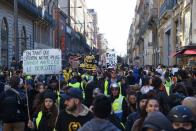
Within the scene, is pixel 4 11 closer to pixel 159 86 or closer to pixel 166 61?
pixel 166 61

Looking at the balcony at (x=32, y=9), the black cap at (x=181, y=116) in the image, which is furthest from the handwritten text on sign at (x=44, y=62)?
the balcony at (x=32, y=9)

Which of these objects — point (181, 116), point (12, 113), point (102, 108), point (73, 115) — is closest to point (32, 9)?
point (12, 113)

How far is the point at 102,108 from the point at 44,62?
542 cm

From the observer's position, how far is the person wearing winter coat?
5.06m

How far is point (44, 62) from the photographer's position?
10.5 m

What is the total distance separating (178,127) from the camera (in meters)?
4.66

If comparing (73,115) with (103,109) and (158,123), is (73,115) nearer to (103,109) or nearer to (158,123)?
(103,109)

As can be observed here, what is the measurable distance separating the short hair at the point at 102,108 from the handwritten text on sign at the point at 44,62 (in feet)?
→ 16.9

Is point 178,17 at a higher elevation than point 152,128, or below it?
higher

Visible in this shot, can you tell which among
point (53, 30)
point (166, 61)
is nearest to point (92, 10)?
point (53, 30)

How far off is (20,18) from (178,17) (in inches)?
459

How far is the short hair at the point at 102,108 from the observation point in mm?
5152

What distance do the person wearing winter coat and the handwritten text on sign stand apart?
5168 millimetres

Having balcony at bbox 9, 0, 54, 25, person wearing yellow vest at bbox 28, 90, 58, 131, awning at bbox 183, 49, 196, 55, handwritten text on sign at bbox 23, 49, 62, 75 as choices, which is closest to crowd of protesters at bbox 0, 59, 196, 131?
person wearing yellow vest at bbox 28, 90, 58, 131
